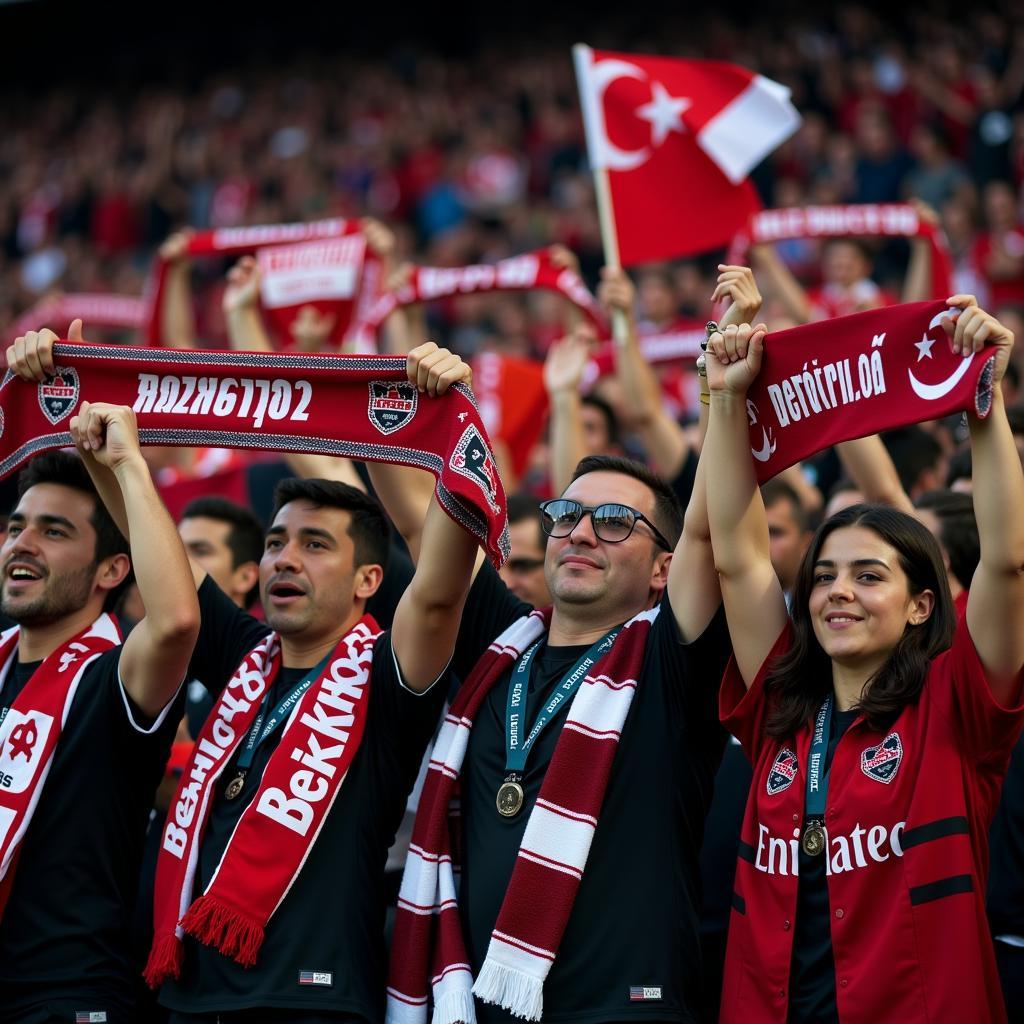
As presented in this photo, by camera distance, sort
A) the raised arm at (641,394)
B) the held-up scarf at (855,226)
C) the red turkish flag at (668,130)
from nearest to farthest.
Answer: the raised arm at (641,394), the red turkish flag at (668,130), the held-up scarf at (855,226)

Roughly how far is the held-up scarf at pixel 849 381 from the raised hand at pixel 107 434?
1.56 meters

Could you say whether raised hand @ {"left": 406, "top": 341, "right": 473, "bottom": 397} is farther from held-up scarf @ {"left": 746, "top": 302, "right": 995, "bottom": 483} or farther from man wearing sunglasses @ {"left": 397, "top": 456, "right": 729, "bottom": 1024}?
held-up scarf @ {"left": 746, "top": 302, "right": 995, "bottom": 483}

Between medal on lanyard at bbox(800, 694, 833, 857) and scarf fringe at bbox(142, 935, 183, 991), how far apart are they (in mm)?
1494

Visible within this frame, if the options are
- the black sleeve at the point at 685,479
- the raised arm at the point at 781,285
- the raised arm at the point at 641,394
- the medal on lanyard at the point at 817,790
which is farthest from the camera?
the raised arm at the point at 781,285

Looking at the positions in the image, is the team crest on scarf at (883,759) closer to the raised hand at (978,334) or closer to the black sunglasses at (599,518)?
the raised hand at (978,334)

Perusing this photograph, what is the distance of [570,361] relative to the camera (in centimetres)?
591

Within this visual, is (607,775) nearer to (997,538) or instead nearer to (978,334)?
(997,538)

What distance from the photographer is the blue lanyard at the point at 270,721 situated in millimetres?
4027

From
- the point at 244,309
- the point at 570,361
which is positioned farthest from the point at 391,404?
the point at 244,309

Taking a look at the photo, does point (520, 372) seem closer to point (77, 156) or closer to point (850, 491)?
point (850, 491)

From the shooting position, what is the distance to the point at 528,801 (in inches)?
145

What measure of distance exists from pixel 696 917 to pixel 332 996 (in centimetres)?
84

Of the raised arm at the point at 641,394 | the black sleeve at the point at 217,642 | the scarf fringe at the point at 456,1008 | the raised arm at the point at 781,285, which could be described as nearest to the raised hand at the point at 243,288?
the raised arm at the point at 641,394

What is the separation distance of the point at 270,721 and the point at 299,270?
345cm
